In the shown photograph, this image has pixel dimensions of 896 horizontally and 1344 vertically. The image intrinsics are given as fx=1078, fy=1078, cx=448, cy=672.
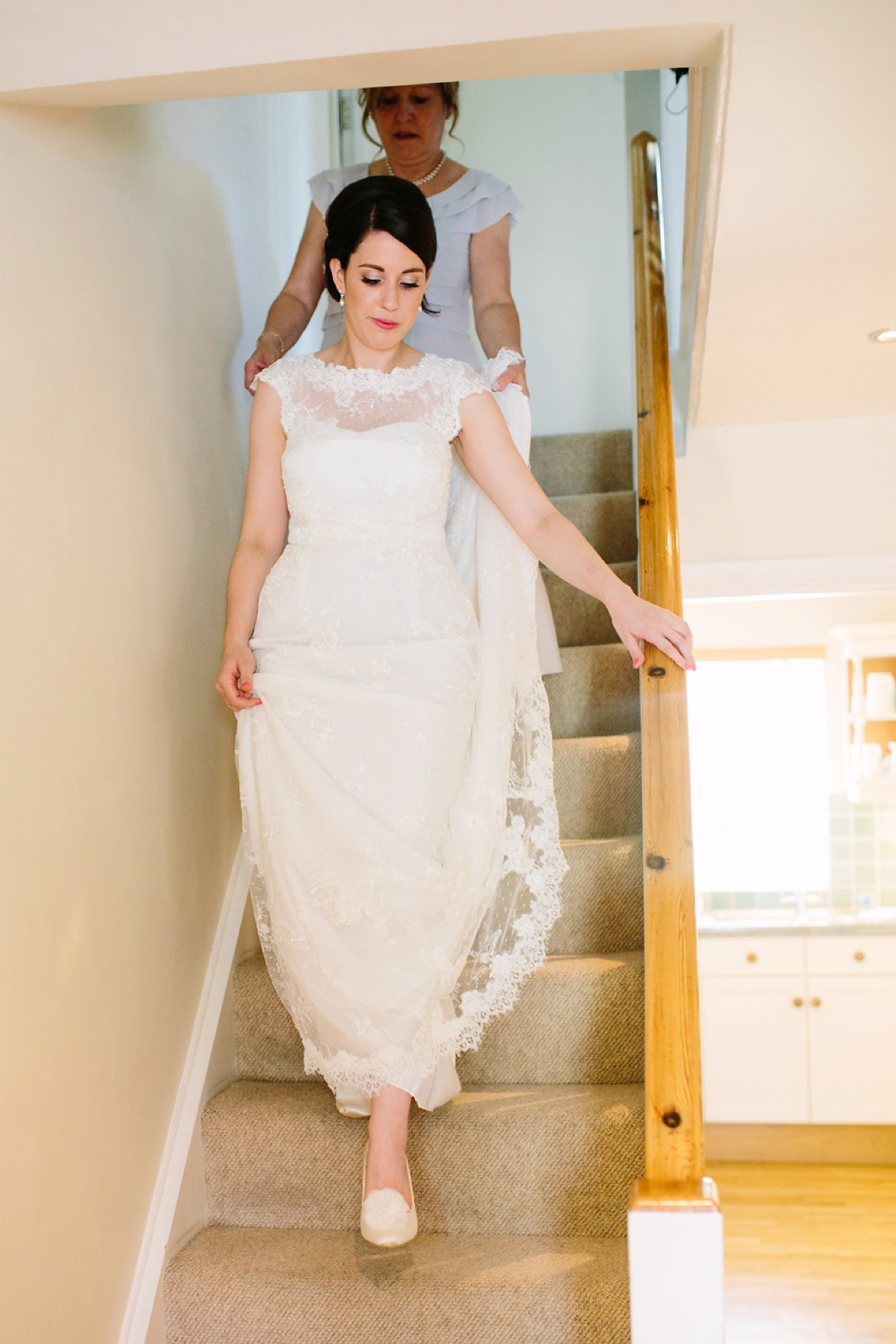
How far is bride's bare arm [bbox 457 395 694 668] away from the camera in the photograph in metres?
1.63

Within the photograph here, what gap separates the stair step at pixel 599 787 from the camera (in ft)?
7.70

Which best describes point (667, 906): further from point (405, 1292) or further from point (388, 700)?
point (405, 1292)

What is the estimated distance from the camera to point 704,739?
5.88 meters

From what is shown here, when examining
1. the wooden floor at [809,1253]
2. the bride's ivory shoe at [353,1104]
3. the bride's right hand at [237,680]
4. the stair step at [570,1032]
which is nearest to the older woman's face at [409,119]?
the bride's right hand at [237,680]

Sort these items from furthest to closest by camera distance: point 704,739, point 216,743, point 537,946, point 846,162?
point 704,739
point 216,743
point 537,946
point 846,162

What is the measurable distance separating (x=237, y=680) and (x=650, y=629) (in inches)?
26.4

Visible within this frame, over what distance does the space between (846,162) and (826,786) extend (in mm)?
4473

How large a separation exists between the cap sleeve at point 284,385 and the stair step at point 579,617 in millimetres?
1145

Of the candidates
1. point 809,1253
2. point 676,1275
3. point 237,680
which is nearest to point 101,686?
point 237,680

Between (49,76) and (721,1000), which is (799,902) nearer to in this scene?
(721,1000)

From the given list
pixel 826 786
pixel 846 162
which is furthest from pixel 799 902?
pixel 846 162

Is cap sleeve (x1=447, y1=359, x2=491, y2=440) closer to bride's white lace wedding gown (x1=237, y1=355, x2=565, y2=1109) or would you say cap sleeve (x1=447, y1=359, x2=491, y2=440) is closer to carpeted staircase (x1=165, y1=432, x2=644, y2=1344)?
bride's white lace wedding gown (x1=237, y1=355, x2=565, y2=1109)

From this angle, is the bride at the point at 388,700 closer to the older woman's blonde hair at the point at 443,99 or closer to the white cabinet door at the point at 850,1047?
the older woman's blonde hair at the point at 443,99

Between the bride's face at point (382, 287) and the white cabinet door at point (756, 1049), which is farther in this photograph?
the white cabinet door at point (756, 1049)
